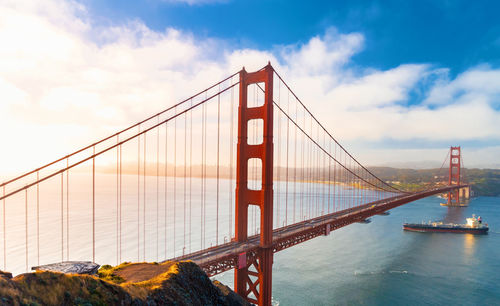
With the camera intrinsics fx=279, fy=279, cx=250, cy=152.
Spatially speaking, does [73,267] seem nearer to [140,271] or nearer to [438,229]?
[140,271]

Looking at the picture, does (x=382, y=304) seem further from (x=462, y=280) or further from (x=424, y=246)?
(x=424, y=246)

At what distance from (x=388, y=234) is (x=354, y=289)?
29489 millimetres

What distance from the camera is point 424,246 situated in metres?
43.2

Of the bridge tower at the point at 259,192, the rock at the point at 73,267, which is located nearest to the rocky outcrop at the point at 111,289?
the rock at the point at 73,267

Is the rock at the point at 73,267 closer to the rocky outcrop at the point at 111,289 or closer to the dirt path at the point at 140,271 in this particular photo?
the rocky outcrop at the point at 111,289

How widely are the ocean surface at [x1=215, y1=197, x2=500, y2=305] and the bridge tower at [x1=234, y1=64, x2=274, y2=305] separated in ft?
22.0

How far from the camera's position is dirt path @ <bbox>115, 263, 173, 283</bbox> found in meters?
10.6

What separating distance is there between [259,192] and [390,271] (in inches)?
901

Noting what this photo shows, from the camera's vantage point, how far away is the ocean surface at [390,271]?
82.7ft

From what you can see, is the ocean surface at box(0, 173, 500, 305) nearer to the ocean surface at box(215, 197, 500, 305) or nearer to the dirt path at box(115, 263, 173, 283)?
the ocean surface at box(215, 197, 500, 305)

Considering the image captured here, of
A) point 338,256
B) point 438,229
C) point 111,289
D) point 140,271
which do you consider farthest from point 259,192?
point 438,229

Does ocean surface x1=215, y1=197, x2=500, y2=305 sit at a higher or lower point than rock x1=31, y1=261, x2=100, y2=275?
lower

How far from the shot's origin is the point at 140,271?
11305 millimetres

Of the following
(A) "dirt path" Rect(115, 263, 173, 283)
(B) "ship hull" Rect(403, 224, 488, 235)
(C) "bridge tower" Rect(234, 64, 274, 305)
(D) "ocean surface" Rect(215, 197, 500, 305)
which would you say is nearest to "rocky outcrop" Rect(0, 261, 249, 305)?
(A) "dirt path" Rect(115, 263, 173, 283)
